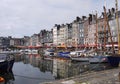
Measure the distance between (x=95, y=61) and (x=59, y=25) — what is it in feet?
399

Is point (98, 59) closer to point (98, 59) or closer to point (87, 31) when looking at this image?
point (98, 59)

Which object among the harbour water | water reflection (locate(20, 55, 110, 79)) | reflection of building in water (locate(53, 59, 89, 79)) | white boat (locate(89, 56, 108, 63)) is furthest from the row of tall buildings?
the harbour water

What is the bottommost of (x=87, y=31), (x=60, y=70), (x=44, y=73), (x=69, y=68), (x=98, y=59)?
(x=44, y=73)

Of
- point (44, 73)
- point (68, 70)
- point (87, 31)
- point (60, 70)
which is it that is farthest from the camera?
point (87, 31)

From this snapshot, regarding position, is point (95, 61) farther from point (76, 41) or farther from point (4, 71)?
point (76, 41)

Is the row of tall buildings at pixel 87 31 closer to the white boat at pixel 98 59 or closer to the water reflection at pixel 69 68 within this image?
the white boat at pixel 98 59

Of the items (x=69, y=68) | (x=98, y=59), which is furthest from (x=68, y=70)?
(x=98, y=59)

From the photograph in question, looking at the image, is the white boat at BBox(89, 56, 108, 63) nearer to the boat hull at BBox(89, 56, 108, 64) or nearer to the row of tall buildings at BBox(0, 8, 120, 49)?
the boat hull at BBox(89, 56, 108, 64)

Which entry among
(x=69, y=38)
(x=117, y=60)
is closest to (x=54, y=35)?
(x=69, y=38)

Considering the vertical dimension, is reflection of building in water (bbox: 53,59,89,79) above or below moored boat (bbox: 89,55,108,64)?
below

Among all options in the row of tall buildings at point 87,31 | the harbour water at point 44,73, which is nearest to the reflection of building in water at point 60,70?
the harbour water at point 44,73

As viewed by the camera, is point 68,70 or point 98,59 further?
point 98,59

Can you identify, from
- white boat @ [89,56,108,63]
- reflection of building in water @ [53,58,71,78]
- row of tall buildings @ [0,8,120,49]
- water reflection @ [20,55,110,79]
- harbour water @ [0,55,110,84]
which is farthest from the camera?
row of tall buildings @ [0,8,120,49]

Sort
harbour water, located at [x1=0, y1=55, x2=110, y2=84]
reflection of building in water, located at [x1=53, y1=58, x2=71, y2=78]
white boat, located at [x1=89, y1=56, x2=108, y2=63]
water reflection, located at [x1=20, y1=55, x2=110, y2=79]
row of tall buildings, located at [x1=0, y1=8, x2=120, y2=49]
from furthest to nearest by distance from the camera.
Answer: row of tall buildings, located at [x1=0, y1=8, x2=120, y2=49] → white boat, located at [x1=89, y1=56, x2=108, y2=63] → water reflection, located at [x1=20, y1=55, x2=110, y2=79] → reflection of building in water, located at [x1=53, y1=58, x2=71, y2=78] → harbour water, located at [x1=0, y1=55, x2=110, y2=84]
